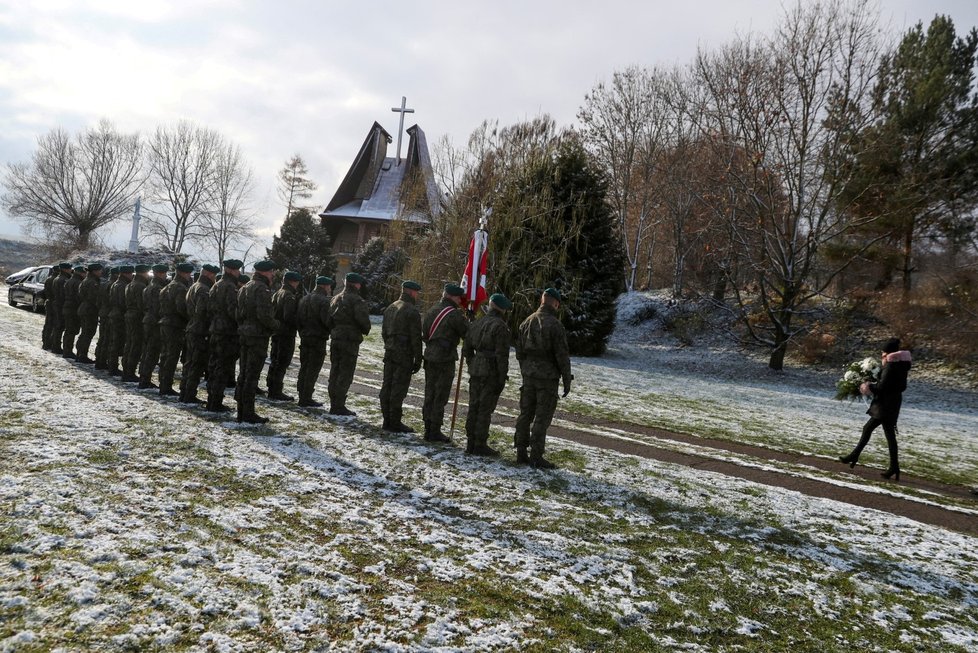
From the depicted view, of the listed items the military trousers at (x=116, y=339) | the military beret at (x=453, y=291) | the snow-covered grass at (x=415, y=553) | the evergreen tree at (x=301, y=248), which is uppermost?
the evergreen tree at (x=301, y=248)

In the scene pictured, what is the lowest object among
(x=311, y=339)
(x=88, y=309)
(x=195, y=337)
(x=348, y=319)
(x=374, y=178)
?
(x=88, y=309)

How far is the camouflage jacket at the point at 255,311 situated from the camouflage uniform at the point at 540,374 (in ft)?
11.8

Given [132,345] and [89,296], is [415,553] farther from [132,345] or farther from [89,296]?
[89,296]

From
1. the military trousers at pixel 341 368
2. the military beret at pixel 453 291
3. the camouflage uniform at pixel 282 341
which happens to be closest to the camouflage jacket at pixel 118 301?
the camouflage uniform at pixel 282 341

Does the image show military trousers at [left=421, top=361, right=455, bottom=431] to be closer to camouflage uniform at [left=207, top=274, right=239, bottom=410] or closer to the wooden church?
camouflage uniform at [left=207, top=274, right=239, bottom=410]

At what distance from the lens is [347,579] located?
4.21 metres

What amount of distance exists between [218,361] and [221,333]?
0.43 meters

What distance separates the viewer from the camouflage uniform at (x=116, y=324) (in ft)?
38.5

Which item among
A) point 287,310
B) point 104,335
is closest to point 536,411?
point 287,310

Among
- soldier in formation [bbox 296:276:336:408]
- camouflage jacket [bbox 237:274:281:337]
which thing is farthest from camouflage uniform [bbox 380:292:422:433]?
camouflage jacket [bbox 237:274:281:337]

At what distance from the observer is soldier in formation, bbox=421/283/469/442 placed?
884cm

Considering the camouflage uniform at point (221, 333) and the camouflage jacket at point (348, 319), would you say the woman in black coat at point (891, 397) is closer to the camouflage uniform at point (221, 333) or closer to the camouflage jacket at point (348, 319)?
the camouflage jacket at point (348, 319)

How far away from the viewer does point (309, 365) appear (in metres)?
10.3

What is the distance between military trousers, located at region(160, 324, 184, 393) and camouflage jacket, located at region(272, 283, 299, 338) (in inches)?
62.1
